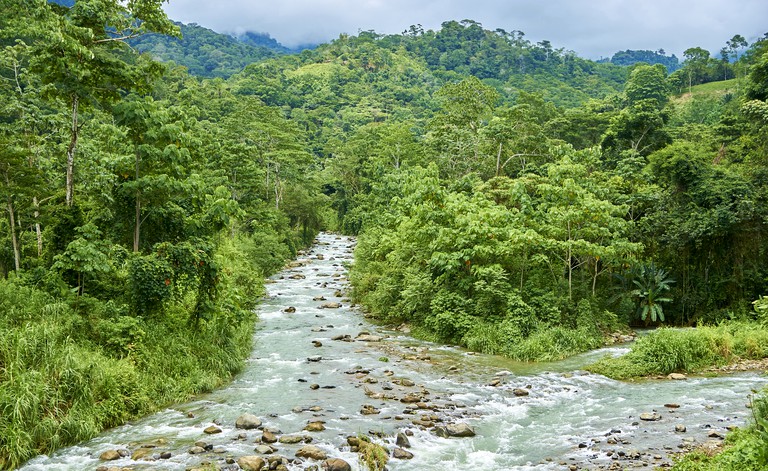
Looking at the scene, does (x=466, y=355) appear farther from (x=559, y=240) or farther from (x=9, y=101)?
(x=9, y=101)

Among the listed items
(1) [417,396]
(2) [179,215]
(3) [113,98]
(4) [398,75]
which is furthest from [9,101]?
(4) [398,75]

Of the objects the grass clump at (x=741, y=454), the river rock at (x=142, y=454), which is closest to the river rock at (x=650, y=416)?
the grass clump at (x=741, y=454)

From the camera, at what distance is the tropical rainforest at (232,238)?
41.6 ft

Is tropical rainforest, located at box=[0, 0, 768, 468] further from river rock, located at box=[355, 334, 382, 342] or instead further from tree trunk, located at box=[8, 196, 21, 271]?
river rock, located at box=[355, 334, 382, 342]

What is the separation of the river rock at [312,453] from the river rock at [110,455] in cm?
337

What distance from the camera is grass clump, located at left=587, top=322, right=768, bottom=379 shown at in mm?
16156

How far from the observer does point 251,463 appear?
975cm

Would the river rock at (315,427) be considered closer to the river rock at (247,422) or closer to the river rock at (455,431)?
the river rock at (247,422)

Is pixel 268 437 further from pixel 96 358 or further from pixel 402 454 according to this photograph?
pixel 96 358

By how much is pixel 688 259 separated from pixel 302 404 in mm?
18813

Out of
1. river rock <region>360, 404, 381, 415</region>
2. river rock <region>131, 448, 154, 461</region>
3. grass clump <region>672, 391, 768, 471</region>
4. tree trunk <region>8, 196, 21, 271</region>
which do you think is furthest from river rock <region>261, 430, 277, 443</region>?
tree trunk <region>8, 196, 21, 271</region>

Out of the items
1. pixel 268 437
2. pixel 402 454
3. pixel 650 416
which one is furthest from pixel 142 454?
pixel 650 416

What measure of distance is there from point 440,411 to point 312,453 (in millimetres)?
3934

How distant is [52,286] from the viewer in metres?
13.3
